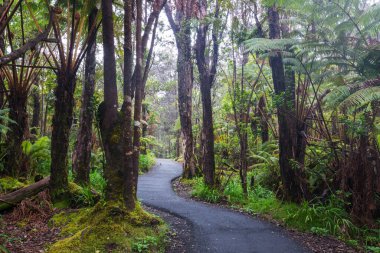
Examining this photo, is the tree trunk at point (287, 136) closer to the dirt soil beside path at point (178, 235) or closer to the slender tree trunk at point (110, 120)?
the dirt soil beside path at point (178, 235)

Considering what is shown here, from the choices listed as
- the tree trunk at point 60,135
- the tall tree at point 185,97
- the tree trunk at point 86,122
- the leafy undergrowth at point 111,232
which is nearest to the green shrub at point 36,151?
the tree trunk at point 86,122

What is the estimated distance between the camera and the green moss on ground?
8.08m

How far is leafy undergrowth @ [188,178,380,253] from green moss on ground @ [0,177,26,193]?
195 inches

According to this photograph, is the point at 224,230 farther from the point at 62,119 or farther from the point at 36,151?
the point at 36,151

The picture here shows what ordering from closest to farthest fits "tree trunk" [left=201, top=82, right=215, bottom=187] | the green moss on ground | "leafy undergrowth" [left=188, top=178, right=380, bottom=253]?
"leafy undergrowth" [left=188, top=178, right=380, bottom=253]
the green moss on ground
"tree trunk" [left=201, top=82, right=215, bottom=187]

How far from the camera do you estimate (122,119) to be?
579cm

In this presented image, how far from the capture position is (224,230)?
6473 millimetres

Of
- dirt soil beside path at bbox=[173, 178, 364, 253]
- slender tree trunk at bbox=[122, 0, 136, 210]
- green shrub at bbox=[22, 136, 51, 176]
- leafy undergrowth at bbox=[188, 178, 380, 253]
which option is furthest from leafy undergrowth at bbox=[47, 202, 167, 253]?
green shrub at bbox=[22, 136, 51, 176]

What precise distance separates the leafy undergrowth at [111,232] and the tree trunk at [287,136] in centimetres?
335

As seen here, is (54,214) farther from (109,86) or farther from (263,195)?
(263,195)

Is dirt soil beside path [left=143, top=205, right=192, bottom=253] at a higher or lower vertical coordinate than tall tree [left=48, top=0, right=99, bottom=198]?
lower

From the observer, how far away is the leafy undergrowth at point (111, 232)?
4848mm

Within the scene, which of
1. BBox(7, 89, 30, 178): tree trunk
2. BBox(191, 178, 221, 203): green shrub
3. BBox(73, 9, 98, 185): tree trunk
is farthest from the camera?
BBox(191, 178, 221, 203): green shrub

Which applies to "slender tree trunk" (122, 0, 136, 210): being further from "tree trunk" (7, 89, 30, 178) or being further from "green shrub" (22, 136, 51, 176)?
"green shrub" (22, 136, 51, 176)
